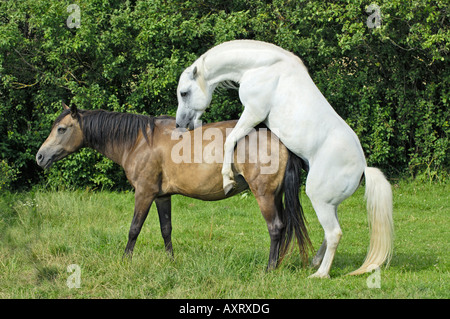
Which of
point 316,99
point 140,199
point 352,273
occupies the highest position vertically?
point 316,99

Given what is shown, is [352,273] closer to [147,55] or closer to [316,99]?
[316,99]

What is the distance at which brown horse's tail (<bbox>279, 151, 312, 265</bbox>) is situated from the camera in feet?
19.8

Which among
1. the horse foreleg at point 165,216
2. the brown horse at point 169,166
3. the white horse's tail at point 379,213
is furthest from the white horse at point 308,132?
the horse foreleg at point 165,216

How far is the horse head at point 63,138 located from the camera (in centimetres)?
671

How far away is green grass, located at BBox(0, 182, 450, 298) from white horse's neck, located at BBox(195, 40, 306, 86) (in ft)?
6.43

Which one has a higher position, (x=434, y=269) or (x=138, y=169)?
(x=138, y=169)

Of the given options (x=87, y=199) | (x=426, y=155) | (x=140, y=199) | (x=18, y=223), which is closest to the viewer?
(x=140, y=199)

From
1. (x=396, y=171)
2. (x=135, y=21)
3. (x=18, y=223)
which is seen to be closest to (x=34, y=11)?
(x=135, y=21)

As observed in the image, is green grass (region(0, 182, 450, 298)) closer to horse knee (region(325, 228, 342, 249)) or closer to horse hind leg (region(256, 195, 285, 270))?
horse hind leg (region(256, 195, 285, 270))

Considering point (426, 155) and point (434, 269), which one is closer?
point (434, 269)

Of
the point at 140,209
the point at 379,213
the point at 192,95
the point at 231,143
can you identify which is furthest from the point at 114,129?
the point at 379,213

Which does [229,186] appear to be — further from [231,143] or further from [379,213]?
[379,213]

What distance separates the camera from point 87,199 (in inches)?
414

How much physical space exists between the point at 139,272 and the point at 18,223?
11.7ft
